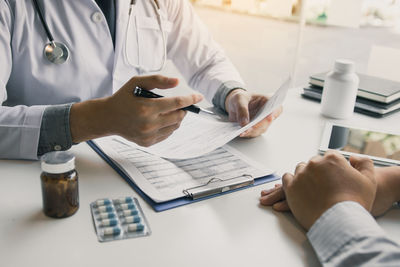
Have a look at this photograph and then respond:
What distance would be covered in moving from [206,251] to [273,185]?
0.26 meters

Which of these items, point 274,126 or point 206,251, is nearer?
point 206,251

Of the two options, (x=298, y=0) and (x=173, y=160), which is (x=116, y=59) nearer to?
(x=173, y=160)

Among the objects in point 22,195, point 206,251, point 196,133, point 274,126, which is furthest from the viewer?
point 274,126

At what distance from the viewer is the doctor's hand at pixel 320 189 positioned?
0.65 meters

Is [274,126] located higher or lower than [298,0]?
lower

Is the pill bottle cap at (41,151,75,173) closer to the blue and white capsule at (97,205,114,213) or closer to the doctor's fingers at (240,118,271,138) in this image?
the blue and white capsule at (97,205,114,213)

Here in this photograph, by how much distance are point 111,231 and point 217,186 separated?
22 cm

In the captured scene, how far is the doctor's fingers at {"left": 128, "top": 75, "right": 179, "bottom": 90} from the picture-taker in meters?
0.77

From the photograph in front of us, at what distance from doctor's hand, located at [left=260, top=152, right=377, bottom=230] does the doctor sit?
245 millimetres

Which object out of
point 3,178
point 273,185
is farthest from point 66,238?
point 273,185

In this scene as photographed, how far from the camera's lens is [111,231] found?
604 mm

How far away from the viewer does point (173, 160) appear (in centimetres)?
85

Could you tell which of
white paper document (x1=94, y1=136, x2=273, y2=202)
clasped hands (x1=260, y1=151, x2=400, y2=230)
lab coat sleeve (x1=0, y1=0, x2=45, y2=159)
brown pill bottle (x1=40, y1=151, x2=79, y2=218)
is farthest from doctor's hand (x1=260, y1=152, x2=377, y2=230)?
lab coat sleeve (x1=0, y1=0, x2=45, y2=159)

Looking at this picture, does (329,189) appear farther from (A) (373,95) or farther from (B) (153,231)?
(A) (373,95)
